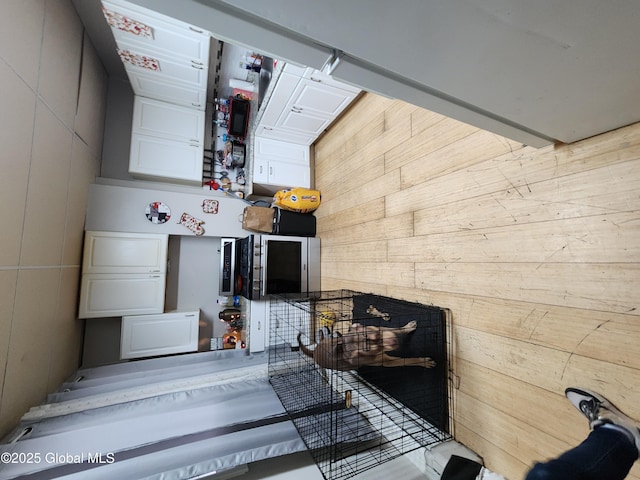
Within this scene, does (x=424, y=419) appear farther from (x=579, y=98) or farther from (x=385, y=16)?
(x=385, y=16)

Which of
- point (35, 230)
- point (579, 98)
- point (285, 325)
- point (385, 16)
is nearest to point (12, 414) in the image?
point (35, 230)

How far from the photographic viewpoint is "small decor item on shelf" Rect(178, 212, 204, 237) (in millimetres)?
2607

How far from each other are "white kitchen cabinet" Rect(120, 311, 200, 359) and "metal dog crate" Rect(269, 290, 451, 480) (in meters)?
1.26

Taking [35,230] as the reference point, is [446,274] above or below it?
below

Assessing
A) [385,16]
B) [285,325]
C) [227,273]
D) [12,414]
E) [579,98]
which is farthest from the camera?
[227,273]

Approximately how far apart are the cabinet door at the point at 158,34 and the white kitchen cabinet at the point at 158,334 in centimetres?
223

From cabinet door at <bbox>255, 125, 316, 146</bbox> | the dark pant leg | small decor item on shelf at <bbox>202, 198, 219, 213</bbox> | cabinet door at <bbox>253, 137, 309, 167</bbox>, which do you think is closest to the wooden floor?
the dark pant leg

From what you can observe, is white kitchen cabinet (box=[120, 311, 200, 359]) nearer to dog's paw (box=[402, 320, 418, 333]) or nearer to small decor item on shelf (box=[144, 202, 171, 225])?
small decor item on shelf (box=[144, 202, 171, 225])

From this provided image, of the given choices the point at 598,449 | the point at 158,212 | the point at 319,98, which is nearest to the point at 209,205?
the point at 158,212

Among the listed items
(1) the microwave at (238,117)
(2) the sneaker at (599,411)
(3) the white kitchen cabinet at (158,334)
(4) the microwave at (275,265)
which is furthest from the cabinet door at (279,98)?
(2) the sneaker at (599,411)

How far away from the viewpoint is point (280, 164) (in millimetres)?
2652

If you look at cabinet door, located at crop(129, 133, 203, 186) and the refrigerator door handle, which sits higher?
cabinet door, located at crop(129, 133, 203, 186)

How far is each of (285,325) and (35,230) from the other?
1780 millimetres

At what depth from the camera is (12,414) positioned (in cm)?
141
